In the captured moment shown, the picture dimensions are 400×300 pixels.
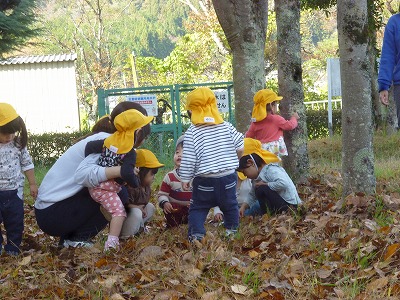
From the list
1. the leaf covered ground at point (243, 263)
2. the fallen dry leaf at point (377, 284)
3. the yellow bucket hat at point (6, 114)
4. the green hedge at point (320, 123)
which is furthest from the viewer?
the green hedge at point (320, 123)

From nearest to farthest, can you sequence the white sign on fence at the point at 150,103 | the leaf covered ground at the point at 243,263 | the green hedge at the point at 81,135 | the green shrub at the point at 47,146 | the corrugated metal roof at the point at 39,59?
the leaf covered ground at the point at 243,263
the white sign on fence at the point at 150,103
the green hedge at the point at 81,135
the green shrub at the point at 47,146
the corrugated metal roof at the point at 39,59

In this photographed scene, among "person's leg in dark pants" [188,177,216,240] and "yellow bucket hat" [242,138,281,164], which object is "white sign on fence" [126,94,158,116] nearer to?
Answer: "yellow bucket hat" [242,138,281,164]

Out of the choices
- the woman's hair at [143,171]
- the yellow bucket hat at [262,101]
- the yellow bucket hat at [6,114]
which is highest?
the yellow bucket hat at [6,114]

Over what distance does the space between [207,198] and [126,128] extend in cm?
91

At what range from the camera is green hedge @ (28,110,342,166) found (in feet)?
50.2

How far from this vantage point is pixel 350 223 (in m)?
6.21

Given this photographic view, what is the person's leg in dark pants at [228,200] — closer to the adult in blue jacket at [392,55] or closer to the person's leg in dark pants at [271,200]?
the person's leg in dark pants at [271,200]

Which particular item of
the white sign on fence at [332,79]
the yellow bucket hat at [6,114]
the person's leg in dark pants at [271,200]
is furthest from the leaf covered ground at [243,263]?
the white sign on fence at [332,79]

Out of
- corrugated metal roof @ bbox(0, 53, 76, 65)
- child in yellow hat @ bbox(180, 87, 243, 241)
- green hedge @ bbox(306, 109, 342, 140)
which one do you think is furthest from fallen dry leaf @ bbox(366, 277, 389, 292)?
corrugated metal roof @ bbox(0, 53, 76, 65)

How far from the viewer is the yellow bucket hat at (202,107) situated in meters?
6.29

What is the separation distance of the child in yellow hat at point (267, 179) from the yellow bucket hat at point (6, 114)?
6.90ft

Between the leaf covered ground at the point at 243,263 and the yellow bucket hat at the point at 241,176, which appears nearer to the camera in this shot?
the leaf covered ground at the point at 243,263

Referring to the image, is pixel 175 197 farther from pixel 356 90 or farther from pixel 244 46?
pixel 244 46

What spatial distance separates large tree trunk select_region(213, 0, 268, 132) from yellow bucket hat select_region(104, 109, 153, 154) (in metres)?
4.04
